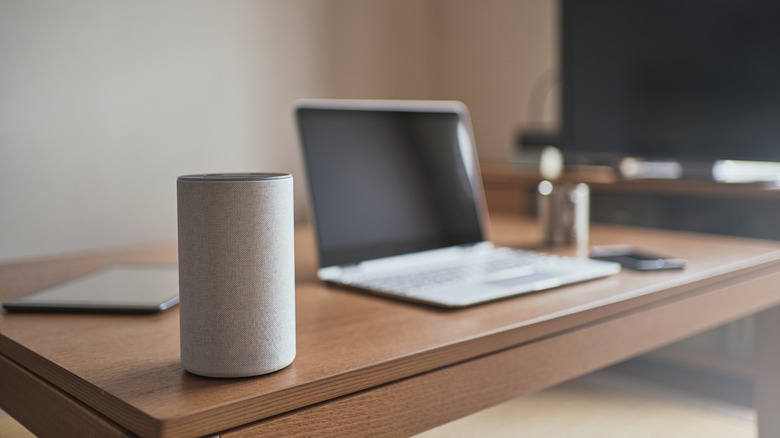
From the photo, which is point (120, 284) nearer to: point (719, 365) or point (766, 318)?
point (766, 318)

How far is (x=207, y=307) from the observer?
0.55 meters

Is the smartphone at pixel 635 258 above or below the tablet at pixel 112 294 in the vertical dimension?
below

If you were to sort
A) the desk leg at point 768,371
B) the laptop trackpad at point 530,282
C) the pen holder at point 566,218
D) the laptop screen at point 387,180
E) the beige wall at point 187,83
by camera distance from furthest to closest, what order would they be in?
the beige wall at point 187,83 → the pen holder at point 566,218 → the desk leg at point 768,371 → the laptop screen at point 387,180 → the laptop trackpad at point 530,282

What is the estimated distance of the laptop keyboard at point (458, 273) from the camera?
36.2 inches

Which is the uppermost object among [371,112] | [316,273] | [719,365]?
[371,112]

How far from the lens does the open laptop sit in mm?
966

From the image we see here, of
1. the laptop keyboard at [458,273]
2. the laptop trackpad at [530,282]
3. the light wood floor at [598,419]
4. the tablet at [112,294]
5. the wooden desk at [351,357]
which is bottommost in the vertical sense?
the light wood floor at [598,419]

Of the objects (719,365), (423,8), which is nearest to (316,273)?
(719,365)

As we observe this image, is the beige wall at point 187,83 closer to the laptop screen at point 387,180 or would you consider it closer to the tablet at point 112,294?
the tablet at point 112,294

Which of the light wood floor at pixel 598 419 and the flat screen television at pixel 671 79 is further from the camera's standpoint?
the flat screen television at pixel 671 79

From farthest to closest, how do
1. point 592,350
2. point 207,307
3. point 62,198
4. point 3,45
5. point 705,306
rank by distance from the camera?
point 62,198 < point 3,45 < point 705,306 < point 592,350 < point 207,307

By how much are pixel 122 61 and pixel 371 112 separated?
1.69 meters

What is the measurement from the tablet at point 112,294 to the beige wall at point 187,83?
154 centimetres

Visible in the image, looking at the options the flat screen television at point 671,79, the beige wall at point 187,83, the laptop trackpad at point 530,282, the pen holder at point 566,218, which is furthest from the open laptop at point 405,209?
the beige wall at point 187,83
